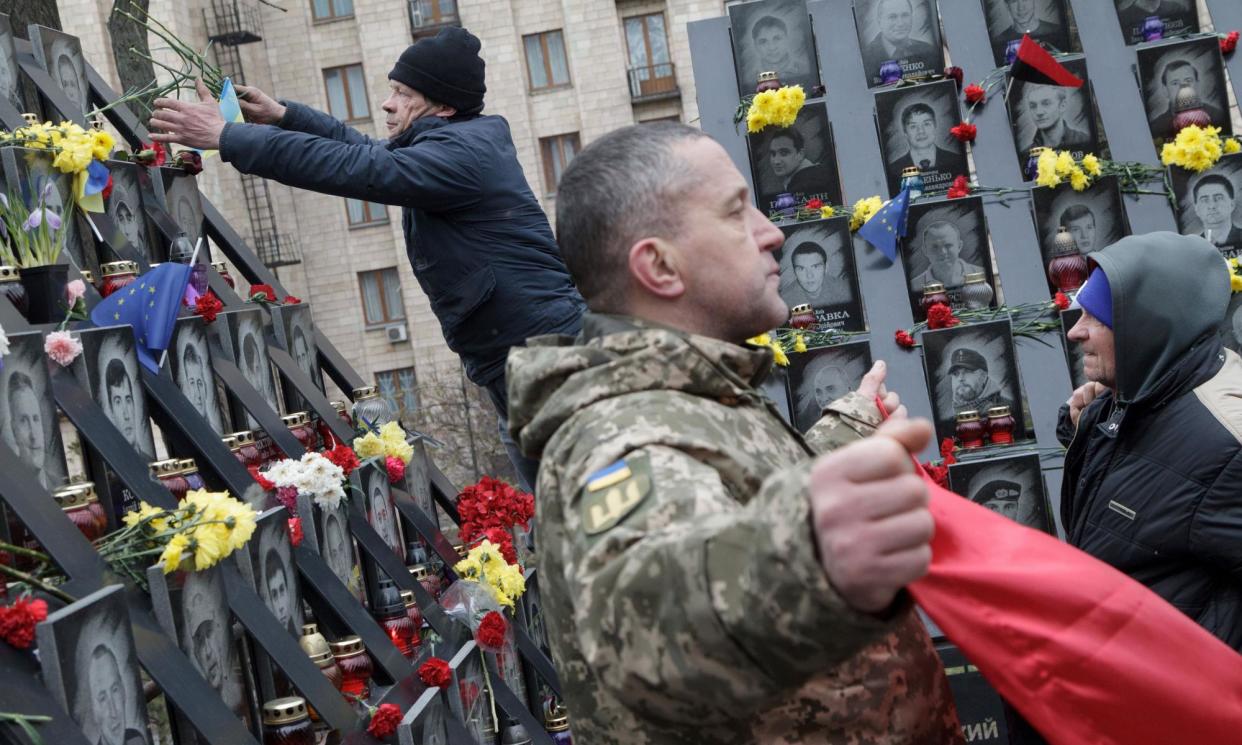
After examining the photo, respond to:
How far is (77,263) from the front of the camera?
13.6 ft

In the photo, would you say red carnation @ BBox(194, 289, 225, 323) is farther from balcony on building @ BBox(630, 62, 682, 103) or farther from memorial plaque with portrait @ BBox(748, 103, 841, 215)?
balcony on building @ BBox(630, 62, 682, 103)

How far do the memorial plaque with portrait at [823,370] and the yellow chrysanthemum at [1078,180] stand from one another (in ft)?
3.85

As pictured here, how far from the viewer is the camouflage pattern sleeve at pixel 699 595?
3.80 ft

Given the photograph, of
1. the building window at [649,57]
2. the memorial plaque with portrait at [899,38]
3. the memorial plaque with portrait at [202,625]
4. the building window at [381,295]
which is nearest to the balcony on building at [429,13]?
the building window at [649,57]

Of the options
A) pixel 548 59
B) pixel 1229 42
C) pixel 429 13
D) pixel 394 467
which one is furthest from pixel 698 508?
pixel 429 13

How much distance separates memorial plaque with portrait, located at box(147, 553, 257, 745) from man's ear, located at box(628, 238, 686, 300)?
1836 millimetres

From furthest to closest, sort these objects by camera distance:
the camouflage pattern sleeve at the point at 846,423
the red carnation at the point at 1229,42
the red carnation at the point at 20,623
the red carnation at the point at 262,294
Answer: the red carnation at the point at 1229,42, the red carnation at the point at 262,294, the red carnation at the point at 20,623, the camouflage pattern sleeve at the point at 846,423

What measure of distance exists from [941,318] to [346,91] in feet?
73.4

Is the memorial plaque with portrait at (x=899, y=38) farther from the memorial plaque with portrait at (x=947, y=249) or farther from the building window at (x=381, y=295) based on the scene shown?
the building window at (x=381, y=295)

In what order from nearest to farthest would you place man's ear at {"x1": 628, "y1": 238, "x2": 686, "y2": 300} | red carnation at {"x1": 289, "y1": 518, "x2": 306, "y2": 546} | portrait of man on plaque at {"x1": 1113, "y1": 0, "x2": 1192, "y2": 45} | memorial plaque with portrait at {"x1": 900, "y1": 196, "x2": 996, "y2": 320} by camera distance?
man's ear at {"x1": 628, "y1": 238, "x2": 686, "y2": 300} → red carnation at {"x1": 289, "y1": 518, "x2": 306, "y2": 546} → memorial plaque with portrait at {"x1": 900, "y1": 196, "x2": 996, "y2": 320} → portrait of man on plaque at {"x1": 1113, "y1": 0, "x2": 1192, "y2": 45}

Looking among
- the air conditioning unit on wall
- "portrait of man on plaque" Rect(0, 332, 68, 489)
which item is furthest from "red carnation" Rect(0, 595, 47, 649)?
the air conditioning unit on wall

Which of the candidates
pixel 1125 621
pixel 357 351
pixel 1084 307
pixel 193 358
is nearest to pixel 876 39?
pixel 1084 307

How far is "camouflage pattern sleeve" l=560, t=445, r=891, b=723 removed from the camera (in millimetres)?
1158

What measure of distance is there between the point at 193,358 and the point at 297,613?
0.92 meters
